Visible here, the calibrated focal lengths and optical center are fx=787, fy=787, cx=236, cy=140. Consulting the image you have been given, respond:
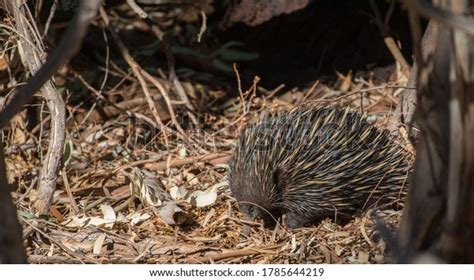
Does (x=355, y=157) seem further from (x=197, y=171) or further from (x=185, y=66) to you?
(x=185, y=66)

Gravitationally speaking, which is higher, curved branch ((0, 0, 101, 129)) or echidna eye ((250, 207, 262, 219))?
curved branch ((0, 0, 101, 129))

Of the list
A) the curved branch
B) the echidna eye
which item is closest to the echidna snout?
the echidna eye

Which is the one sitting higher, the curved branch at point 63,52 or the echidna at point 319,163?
the curved branch at point 63,52

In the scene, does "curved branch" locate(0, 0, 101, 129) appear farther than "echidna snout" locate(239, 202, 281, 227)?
No

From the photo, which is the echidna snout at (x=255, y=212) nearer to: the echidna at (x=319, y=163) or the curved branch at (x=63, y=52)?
the echidna at (x=319, y=163)

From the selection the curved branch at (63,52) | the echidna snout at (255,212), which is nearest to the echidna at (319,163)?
the echidna snout at (255,212)

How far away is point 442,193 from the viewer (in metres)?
2.45

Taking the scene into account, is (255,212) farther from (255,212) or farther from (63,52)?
(63,52)

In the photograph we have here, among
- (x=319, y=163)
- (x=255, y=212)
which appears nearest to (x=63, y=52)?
(x=255, y=212)

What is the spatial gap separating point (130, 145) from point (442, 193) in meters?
3.35

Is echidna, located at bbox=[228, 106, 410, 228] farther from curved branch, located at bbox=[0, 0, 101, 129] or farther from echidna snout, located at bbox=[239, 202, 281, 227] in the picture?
curved branch, located at bbox=[0, 0, 101, 129]

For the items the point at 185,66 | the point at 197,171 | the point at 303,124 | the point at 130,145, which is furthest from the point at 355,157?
the point at 185,66

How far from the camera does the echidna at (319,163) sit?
171 inches

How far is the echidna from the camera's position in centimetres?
434
